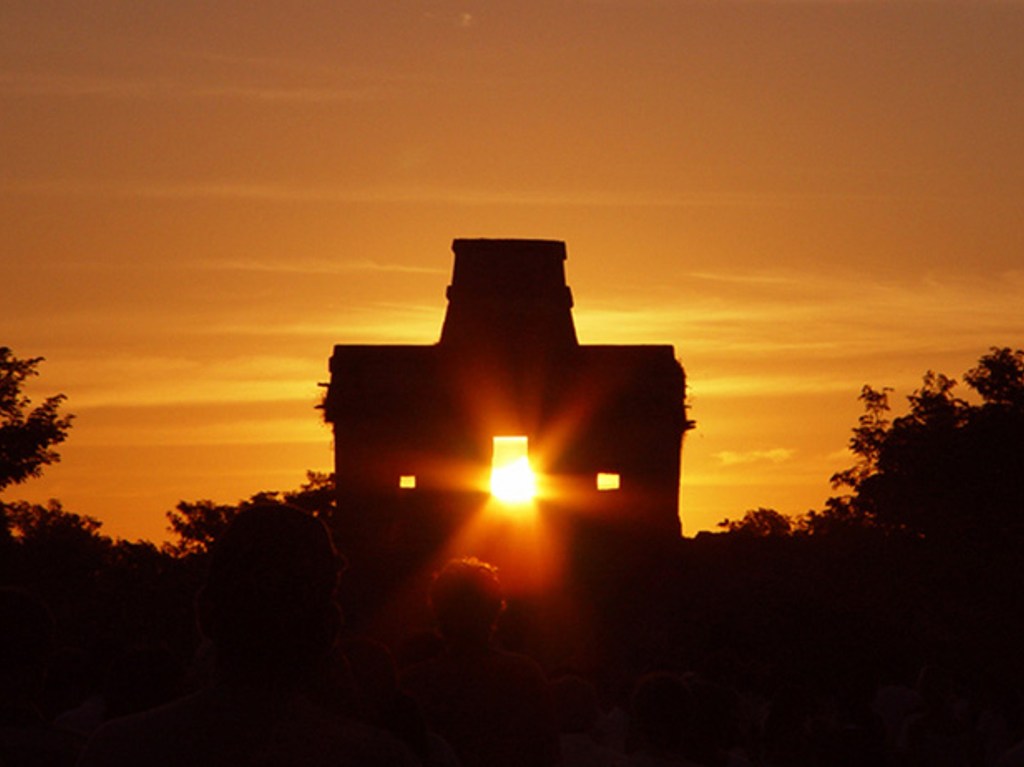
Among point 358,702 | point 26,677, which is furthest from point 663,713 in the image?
point 26,677

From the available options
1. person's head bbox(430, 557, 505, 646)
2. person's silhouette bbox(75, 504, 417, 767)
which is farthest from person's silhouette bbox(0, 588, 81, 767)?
person's head bbox(430, 557, 505, 646)

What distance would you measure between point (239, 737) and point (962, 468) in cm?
4814

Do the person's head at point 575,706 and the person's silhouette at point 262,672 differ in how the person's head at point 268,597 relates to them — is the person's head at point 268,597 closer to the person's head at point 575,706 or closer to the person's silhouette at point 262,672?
the person's silhouette at point 262,672

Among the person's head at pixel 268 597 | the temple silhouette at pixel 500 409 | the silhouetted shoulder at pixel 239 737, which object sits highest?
the temple silhouette at pixel 500 409

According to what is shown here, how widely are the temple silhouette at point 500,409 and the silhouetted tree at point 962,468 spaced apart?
6.48m

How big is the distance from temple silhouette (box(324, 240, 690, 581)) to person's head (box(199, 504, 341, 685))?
146ft

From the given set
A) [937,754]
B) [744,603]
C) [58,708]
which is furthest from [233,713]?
[744,603]

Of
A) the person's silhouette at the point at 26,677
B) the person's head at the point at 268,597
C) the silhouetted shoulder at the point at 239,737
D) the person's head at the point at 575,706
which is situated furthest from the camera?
the person's head at the point at 575,706

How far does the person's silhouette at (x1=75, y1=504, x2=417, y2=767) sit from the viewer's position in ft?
15.2

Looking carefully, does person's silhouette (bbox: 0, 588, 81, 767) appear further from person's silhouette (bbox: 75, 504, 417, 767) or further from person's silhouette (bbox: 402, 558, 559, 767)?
person's silhouette (bbox: 402, 558, 559, 767)

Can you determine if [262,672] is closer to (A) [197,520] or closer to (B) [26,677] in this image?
(B) [26,677]

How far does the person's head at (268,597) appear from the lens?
471 centimetres

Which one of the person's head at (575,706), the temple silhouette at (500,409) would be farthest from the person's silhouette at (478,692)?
the temple silhouette at (500,409)

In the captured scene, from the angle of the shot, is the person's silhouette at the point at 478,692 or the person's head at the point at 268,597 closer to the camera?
the person's head at the point at 268,597
